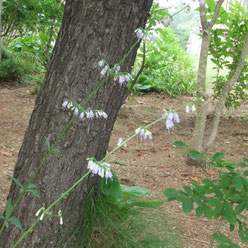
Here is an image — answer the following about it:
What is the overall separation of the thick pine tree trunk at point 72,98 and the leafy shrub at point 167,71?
13.9 ft

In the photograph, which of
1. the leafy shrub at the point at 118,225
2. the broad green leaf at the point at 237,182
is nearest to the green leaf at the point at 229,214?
the broad green leaf at the point at 237,182

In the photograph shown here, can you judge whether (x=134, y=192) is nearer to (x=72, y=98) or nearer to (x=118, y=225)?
(x=118, y=225)

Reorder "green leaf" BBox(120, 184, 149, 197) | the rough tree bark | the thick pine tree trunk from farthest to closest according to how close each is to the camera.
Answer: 1. the rough tree bark
2. "green leaf" BBox(120, 184, 149, 197)
3. the thick pine tree trunk

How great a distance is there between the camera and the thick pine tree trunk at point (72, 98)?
1929 millimetres

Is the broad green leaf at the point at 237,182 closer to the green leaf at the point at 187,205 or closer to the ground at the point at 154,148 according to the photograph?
the green leaf at the point at 187,205

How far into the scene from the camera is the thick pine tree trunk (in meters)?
1.93

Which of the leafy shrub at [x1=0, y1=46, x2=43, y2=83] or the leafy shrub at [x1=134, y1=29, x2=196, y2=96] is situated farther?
the leafy shrub at [x1=134, y1=29, x2=196, y2=96]

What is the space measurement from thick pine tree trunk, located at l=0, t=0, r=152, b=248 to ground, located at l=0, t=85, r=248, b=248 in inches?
28.1

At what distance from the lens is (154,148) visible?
4.09 m

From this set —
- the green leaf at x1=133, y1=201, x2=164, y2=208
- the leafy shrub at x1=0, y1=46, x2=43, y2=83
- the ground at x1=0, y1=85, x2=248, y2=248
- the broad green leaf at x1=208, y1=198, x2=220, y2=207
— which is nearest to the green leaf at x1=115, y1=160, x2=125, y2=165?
the ground at x1=0, y1=85, x2=248, y2=248

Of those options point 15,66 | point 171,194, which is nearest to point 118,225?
point 171,194

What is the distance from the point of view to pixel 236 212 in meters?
1.78

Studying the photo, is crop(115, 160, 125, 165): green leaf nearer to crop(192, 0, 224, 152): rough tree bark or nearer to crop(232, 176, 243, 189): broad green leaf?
crop(192, 0, 224, 152): rough tree bark

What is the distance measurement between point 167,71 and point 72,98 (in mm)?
5463
